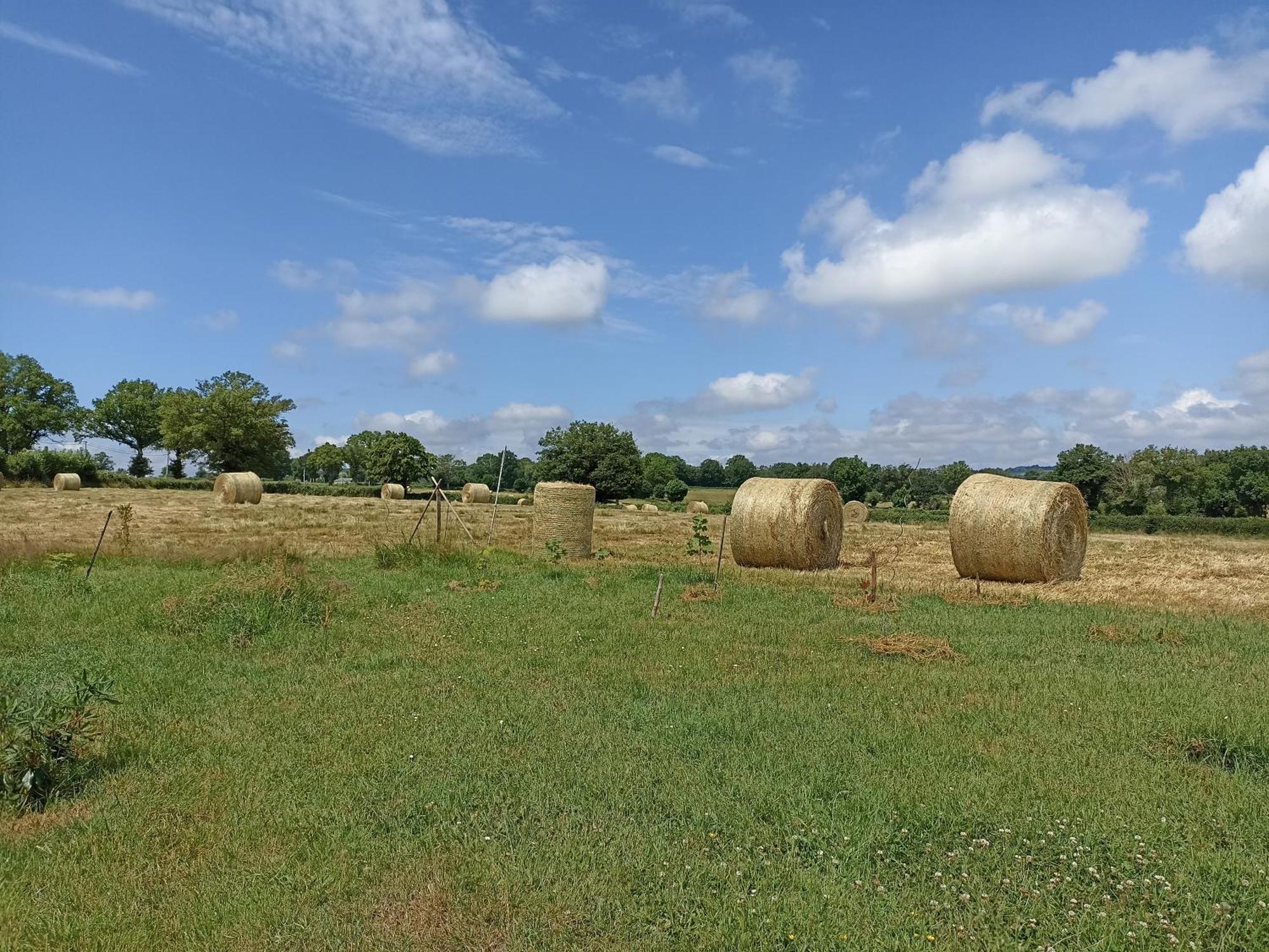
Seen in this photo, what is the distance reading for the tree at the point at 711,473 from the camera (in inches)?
5458

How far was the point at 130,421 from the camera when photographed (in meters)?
89.6

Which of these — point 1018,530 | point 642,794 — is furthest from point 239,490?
point 642,794

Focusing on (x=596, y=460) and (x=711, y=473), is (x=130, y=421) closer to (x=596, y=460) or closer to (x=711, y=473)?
(x=596, y=460)

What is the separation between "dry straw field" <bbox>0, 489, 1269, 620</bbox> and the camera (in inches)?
638

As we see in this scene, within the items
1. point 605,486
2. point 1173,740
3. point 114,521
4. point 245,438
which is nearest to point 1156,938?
point 1173,740

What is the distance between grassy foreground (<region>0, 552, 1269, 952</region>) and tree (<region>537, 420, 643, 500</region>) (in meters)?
67.1

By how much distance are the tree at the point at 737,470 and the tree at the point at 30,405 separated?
88.1 meters

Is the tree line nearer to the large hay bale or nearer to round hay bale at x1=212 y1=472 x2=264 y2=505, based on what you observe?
round hay bale at x1=212 y1=472 x2=264 y2=505

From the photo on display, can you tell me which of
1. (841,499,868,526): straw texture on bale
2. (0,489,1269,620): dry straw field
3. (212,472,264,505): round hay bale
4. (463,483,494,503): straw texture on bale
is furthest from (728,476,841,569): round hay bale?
(463,483,494,503): straw texture on bale

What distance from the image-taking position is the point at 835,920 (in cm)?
430

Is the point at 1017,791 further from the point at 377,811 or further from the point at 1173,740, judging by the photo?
the point at 377,811

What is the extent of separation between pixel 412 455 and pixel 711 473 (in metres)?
59.8

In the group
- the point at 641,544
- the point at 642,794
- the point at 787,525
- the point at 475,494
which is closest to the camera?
the point at 642,794

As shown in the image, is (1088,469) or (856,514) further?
(1088,469)
